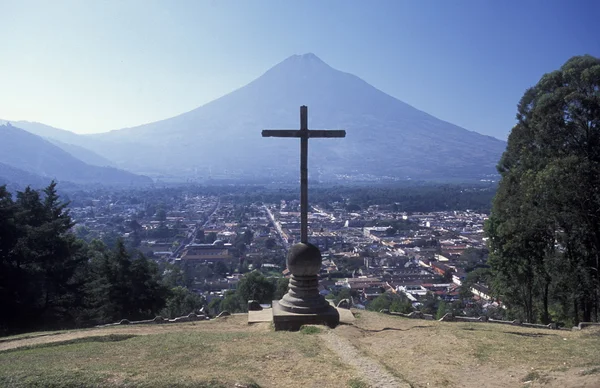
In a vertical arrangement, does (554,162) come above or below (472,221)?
above

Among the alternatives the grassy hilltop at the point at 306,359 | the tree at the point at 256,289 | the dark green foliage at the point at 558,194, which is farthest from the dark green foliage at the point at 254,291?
the grassy hilltop at the point at 306,359

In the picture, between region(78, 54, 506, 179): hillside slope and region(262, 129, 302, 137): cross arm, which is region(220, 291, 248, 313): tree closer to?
region(262, 129, 302, 137): cross arm

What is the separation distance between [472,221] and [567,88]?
156 ft

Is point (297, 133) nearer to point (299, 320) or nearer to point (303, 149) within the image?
point (303, 149)

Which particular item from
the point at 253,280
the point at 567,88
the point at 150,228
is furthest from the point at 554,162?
the point at 150,228

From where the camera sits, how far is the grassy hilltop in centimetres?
483

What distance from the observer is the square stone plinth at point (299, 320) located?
8.08 metres

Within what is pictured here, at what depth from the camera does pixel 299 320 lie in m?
8.10

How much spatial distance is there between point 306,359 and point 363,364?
29.0 inches

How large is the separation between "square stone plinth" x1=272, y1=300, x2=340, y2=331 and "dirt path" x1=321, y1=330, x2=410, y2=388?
1091 millimetres

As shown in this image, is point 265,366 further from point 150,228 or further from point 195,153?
point 195,153

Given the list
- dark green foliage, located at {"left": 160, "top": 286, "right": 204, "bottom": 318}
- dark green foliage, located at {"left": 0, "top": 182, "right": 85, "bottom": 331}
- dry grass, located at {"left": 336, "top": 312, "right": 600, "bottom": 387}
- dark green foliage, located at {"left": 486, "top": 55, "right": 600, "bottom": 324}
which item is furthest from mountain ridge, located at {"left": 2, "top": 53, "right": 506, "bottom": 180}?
dry grass, located at {"left": 336, "top": 312, "right": 600, "bottom": 387}

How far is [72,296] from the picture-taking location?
13.5 m

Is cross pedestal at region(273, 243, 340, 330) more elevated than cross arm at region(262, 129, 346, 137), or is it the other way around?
cross arm at region(262, 129, 346, 137)
